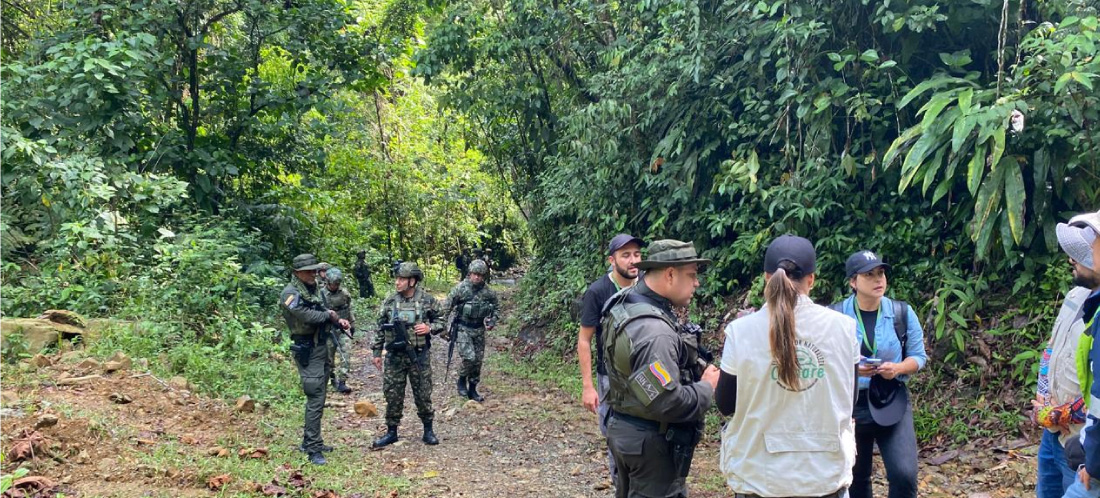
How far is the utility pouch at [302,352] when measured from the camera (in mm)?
6461

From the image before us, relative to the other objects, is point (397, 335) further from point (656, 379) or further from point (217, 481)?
point (656, 379)

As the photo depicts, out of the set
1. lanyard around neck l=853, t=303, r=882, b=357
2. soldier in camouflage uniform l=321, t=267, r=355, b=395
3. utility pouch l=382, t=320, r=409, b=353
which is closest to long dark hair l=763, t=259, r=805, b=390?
lanyard around neck l=853, t=303, r=882, b=357

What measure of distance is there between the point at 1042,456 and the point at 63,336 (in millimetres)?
8941

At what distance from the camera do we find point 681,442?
121 inches

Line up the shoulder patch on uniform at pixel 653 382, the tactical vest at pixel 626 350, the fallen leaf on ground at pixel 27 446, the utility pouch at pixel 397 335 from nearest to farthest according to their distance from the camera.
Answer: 1. the shoulder patch on uniform at pixel 653 382
2. the tactical vest at pixel 626 350
3. the fallen leaf on ground at pixel 27 446
4. the utility pouch at pixel 397 335

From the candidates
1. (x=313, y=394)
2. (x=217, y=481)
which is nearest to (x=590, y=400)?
(x=217, y=481)

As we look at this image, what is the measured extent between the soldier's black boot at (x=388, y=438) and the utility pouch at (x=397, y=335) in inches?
31.6

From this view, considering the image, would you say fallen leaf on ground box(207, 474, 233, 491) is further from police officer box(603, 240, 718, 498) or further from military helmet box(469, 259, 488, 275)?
military helmet box(469, 259, 488, 275)

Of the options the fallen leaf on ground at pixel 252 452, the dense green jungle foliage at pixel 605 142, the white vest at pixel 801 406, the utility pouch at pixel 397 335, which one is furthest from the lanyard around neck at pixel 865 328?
the fallen leaf on ground at pixel 252 452

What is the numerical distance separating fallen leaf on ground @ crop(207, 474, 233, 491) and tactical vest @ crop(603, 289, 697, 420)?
3232 millimetres

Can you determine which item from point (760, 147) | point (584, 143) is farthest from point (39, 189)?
point (760, 147)

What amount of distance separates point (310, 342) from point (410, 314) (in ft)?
3.22

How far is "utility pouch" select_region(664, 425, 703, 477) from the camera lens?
3049 mm

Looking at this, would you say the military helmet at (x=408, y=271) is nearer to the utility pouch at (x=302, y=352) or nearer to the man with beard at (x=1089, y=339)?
the utility pouch at (x=302, y=352)
